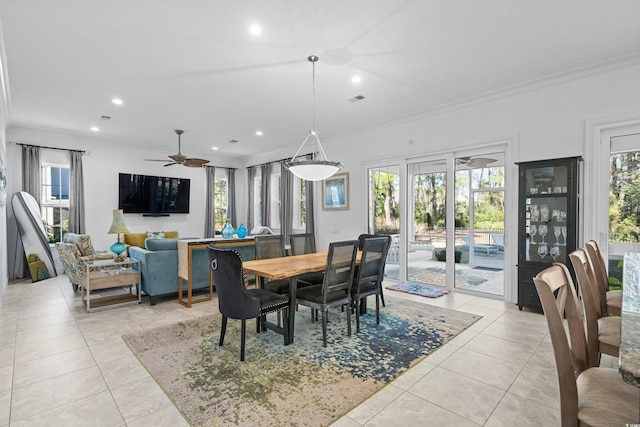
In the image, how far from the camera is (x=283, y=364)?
2.56 metres

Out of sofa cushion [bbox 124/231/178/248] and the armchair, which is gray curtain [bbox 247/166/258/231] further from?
the armchair

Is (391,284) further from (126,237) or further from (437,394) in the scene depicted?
(126,237)

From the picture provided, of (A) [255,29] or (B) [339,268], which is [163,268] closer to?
(B) [339,268]

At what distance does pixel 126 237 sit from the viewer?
6945 mm

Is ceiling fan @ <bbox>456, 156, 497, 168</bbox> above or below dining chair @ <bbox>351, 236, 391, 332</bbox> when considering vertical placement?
above

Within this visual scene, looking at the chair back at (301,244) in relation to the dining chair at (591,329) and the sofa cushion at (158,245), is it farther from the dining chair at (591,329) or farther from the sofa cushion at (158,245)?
the dining chair at (591,329)

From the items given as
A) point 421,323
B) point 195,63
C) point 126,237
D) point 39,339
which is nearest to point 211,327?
point 39,339

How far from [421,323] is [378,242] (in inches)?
43.1

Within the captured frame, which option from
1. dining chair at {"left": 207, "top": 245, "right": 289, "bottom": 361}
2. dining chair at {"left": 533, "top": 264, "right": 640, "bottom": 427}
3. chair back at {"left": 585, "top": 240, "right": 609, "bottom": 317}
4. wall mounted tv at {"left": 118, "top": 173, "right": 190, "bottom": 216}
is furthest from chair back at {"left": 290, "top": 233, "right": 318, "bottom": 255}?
wall mounted tv at {"left": 118, "top": 173, "right": 190, "bottom": 216}

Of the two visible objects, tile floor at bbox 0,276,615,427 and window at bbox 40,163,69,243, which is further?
window at bbox 40,163,69,243

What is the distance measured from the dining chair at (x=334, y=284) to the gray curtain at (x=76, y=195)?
5.93 metres

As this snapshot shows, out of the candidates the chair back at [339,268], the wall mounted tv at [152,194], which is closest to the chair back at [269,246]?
the chair back at [339,268]

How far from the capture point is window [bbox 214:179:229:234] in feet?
29.0

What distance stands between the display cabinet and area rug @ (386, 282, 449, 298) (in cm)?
109
